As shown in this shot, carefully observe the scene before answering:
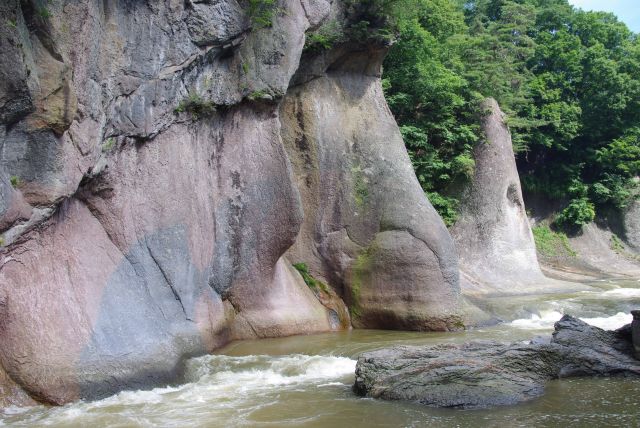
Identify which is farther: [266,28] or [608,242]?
[608,242]

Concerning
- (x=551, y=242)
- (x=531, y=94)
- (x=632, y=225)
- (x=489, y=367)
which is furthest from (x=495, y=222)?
(x=489, y=367)

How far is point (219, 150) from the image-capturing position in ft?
47.0

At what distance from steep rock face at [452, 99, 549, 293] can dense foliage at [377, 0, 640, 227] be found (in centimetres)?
55

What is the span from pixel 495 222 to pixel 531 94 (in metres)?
11.2

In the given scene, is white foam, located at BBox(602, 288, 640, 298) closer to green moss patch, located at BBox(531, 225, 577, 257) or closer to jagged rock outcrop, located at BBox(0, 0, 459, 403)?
green moss patch, located at BBox(531, 225, 577, 257)

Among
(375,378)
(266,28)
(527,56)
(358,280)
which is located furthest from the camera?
(527,56)

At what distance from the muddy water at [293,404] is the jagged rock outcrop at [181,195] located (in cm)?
68

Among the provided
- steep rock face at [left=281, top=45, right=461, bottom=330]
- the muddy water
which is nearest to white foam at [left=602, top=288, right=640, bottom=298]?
steep rock face at [left=281, top=45, right=461, bottom=330]

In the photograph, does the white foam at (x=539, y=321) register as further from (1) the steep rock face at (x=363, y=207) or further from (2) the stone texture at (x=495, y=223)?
(2) the stone texture at (x=495, y=223)

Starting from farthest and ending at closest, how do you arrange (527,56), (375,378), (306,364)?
(527,56), (306,364), (375,378)

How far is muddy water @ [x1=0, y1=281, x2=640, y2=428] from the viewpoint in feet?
25.4

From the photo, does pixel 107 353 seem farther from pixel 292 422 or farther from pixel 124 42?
pixel 124 42

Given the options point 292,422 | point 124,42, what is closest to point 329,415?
point 292,422

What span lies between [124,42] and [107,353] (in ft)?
17.3
